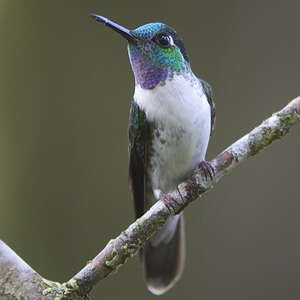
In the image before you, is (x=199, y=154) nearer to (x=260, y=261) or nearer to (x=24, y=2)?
(x=260, y=261)

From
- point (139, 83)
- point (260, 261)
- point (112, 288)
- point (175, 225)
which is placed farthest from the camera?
point (112, 288)

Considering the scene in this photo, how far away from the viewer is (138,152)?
2.46 metres

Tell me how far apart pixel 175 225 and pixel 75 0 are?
1610 mm

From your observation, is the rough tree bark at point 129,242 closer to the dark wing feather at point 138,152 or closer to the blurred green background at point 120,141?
the dark wing feather at point 138,152

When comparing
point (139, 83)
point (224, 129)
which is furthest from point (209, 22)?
point (139, 83)

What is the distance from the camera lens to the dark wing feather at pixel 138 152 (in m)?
2.36

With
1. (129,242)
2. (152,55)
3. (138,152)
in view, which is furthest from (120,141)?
(129,242)

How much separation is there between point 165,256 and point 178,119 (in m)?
0.89

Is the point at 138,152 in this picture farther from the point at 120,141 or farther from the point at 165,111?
the point at 120,141

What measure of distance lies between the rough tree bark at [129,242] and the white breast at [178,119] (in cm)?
13

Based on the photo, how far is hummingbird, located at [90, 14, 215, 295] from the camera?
7.44ft

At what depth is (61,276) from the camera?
3.50 m

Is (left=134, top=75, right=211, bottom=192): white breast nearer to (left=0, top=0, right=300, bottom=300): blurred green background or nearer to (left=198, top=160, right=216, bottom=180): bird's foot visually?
(left=198, top=160, right=216, bottom=180): bird's foot

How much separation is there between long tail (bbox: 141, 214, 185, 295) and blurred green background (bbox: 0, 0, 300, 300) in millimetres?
365
